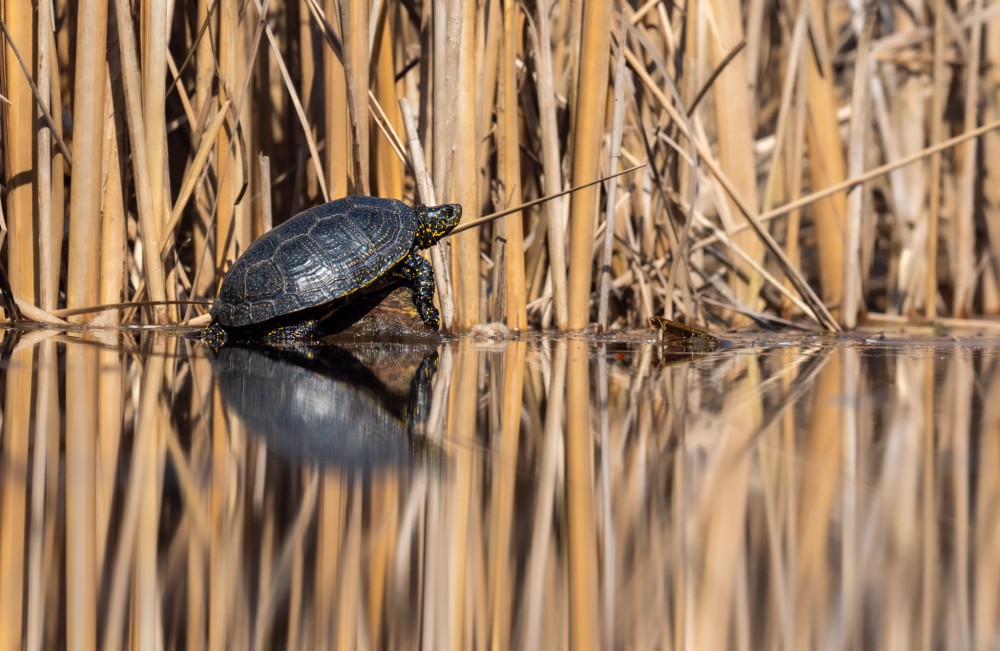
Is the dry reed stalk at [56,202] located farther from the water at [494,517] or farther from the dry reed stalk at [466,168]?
the water at [494,517]

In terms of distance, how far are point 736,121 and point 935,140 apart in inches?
43.2

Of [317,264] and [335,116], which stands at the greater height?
[335,116]

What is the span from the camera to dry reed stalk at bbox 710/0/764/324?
5.48 m

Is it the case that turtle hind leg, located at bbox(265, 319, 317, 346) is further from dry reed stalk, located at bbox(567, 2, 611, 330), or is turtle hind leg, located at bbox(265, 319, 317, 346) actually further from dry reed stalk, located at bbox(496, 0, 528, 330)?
dry reed stalk, located at bbox(567, 2, 611, 330)

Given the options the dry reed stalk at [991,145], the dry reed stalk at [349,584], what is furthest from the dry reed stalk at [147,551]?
the dry reed stalk at [991,145]

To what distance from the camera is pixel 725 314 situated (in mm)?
5684

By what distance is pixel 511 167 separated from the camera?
482cm

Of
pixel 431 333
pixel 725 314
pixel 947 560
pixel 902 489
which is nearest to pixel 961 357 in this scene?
pixel 725 314

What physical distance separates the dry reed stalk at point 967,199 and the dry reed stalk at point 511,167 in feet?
8.22

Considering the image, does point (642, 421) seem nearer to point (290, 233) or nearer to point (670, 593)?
point (670, 593)

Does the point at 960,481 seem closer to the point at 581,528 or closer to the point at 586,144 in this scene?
the point at 581,528

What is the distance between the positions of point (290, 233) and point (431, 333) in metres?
0.71

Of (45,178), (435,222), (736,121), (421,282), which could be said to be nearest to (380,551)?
(435,222)

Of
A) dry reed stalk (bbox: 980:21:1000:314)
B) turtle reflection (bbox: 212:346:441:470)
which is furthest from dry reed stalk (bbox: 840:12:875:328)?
turtle reflection (bbox: 212:346:441:470)
